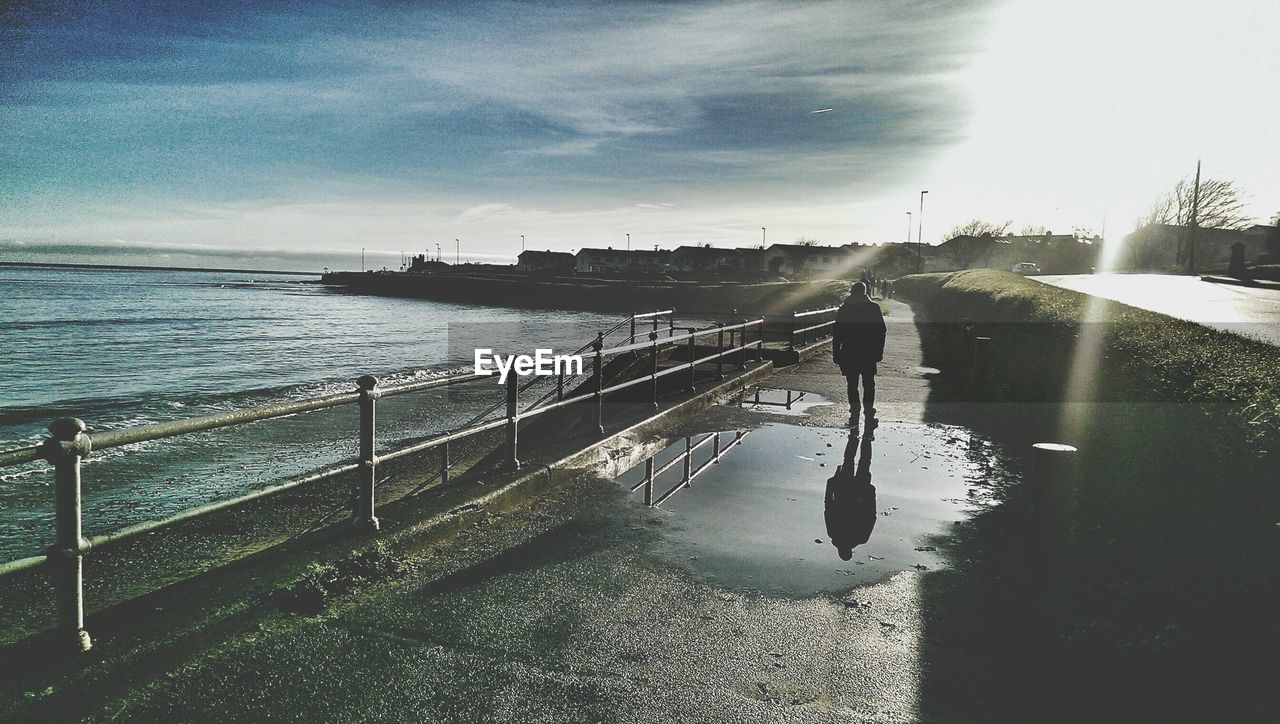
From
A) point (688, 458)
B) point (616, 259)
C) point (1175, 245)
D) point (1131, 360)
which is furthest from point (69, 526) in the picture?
point (616, 259)

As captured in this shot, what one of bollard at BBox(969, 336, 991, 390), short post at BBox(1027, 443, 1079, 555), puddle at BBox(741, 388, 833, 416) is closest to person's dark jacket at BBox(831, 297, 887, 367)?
puddle at BBox(741, 388, 833, 416)

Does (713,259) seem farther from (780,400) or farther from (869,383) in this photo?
(869,383)

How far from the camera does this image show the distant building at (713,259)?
136 metres

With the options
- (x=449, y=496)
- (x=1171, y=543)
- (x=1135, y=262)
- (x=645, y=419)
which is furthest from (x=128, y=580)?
(x=1135, y=262)

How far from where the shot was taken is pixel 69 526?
3.21 metres

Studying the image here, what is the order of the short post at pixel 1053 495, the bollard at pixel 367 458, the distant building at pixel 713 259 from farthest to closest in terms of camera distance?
the distant building at pixel 713 259
the short post at pixel 1053 495
the bollard at pixel 367 458

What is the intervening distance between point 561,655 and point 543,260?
6519 inches

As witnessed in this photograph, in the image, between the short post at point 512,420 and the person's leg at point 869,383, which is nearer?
the short post at point 512,420

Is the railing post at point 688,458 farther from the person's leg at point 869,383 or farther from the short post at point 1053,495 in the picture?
the short post at point 1053,495

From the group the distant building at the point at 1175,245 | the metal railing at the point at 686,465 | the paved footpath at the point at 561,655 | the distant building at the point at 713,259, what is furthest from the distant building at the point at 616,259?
the paved footpath at the point at 561,655

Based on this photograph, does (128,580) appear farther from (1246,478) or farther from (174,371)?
(174,371)

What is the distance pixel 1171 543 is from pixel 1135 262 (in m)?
112

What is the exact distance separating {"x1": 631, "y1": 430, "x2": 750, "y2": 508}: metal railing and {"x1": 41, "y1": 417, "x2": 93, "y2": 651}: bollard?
12.9ft

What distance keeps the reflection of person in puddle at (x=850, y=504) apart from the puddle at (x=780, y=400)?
2.63 m
